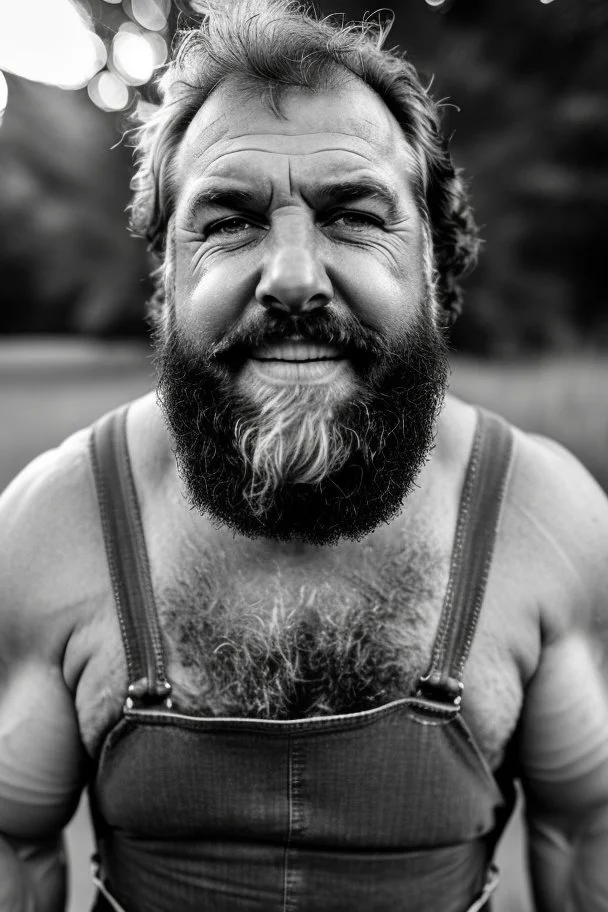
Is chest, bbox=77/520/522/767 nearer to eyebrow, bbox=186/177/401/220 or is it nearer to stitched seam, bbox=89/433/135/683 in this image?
stitched seam, bbox=89/433/135/683

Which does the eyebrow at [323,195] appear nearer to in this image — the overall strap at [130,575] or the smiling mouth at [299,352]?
the smiling mouth at [299,352]

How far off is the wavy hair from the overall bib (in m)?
0.52

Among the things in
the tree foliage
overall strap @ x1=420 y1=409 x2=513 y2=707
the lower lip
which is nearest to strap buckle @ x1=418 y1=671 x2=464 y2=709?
overall strap @ x1=420 y1=409 x2=513 y2=707

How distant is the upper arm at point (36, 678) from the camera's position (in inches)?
58.3

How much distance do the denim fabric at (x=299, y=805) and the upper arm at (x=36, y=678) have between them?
0.09m

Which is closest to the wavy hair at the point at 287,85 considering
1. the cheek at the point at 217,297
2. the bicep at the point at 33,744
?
the cheek at the point at 217,297

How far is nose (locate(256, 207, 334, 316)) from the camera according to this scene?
1.29 m

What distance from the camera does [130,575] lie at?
57.6 inches

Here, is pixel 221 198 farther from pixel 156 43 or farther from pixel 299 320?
pixel 156 43

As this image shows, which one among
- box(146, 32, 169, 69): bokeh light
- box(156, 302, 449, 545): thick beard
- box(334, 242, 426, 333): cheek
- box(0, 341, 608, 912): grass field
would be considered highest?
box(146, 32, 169, 69): bokeh light

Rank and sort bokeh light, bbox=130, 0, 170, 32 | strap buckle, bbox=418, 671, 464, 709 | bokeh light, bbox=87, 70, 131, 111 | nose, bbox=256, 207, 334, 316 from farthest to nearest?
bokeh light, bbox=87, 70, 131, 111 < bokeh light, bbox=130, 0, 170, 32 < strap buckle, bbox=418, 671, 464, 709 < nose, bbox=256, 207, 334, 316

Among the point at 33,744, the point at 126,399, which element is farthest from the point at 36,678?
the point at 126,399

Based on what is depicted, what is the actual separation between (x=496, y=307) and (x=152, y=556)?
566 cm

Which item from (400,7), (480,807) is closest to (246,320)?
(480,807)
